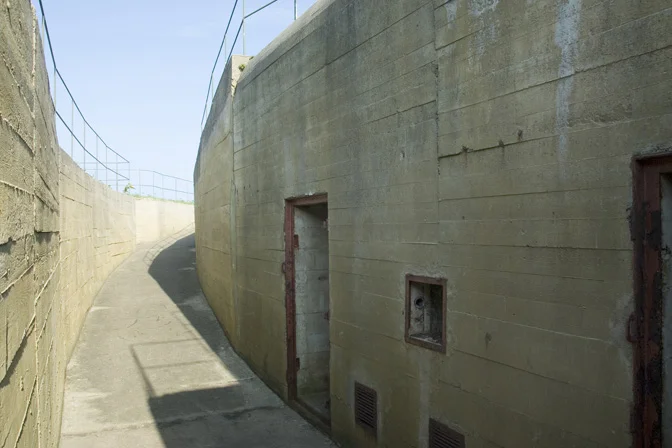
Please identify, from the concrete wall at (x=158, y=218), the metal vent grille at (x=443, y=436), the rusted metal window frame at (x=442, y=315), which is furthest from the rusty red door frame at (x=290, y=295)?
the concrete wall at (x=158, y=218)

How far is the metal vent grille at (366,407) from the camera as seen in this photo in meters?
5.46

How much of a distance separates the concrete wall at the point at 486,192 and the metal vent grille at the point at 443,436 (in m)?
0.07

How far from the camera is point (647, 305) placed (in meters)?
3.02

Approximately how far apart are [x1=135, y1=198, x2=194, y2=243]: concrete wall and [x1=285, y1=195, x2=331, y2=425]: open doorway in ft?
65.0

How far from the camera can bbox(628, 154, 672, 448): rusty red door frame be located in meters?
2.99

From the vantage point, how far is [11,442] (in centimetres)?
214

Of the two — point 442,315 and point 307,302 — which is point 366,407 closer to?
point 442,315

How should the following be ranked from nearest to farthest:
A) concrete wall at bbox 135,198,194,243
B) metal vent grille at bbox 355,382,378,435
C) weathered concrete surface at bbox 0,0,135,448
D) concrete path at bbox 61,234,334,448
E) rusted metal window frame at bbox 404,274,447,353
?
weathered concrete surface at bbox 0,0,135,448
rusted metal window frame at bbox 404,274,447,353
metal vent grille at bbox 355,382,378,435
concrete path at bbox 61,234,334,448
concrete wall at bbox 135,198,194,243

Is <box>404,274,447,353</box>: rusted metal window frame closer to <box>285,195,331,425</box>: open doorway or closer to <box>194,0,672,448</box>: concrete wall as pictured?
<box>194,0,672,448</box>: concrete wall

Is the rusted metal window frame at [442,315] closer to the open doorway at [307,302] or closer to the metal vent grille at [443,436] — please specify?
the metal vent grille at [443,436]

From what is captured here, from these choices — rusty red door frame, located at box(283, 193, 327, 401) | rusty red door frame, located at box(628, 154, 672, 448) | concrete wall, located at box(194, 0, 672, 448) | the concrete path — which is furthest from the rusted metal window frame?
rusty red door frame, located at box(283, 193, 327, 401)

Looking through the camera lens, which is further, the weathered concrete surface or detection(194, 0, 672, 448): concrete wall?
detection(194, 0, 672, 448): concrete wall

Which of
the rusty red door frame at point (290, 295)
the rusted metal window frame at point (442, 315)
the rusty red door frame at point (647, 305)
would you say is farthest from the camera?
the rusty red door frame at point (290, 295)

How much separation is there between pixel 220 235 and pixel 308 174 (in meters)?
4.77
